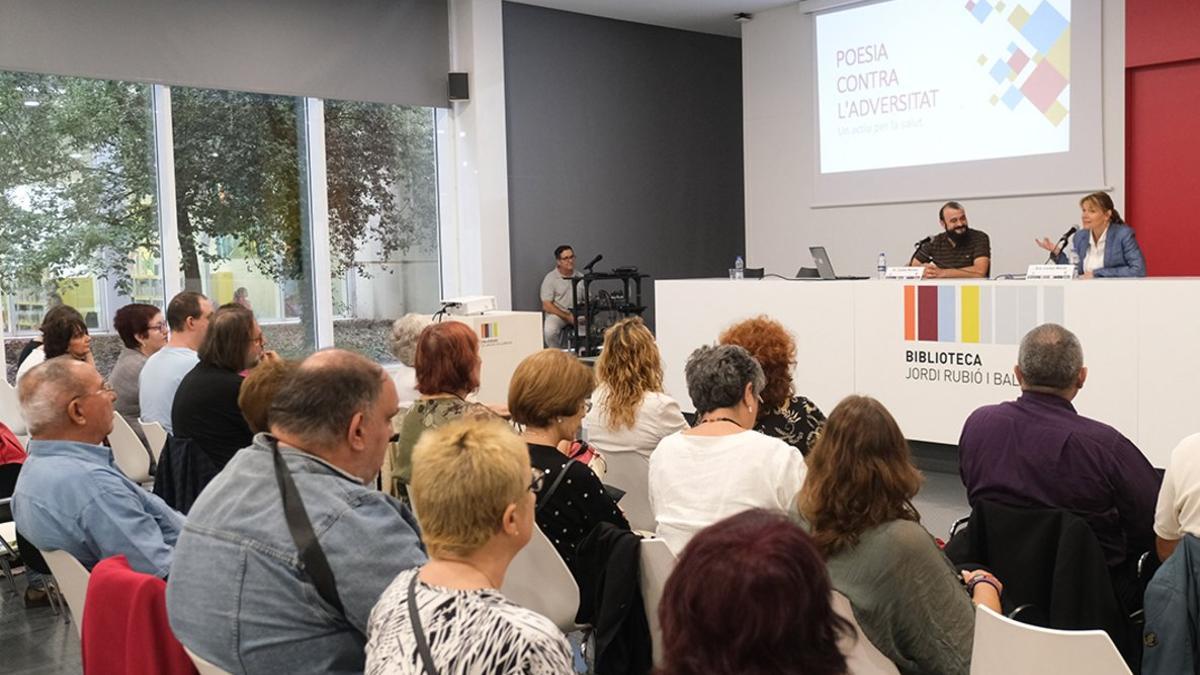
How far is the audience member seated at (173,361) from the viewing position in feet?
15.1

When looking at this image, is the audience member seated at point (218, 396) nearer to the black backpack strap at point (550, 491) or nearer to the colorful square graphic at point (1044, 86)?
the black backpack strap at point (550, 491)

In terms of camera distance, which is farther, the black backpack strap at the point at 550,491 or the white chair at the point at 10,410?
the white chair at the point at 10,410

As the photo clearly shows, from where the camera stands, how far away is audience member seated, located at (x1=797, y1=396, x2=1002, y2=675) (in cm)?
223

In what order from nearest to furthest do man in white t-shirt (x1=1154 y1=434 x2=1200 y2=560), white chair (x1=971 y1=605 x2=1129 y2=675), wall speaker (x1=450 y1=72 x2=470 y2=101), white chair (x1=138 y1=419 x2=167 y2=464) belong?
white chair (x1=971 y1=605 x2=1129 y2=675) → man in white t-shirt (x1=1154 y1=434 x2=1200 y2=560) → white chair (x1=138 y1=419 x2=167 y2=464) → wall speaker (x1=450 y1=72 x2=470 y2=101)

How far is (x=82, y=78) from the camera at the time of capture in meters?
8.10

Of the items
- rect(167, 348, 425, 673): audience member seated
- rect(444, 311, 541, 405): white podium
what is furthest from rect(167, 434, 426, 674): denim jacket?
rect(444, 311, 541, 405): white podium

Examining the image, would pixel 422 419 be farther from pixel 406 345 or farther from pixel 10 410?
pixel 10 410

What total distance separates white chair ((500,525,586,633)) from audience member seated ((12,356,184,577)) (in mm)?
876

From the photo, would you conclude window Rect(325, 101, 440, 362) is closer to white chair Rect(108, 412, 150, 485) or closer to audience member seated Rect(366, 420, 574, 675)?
white chair Rect(108, 412, 150, 485)

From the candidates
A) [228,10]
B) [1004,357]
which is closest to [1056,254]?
[1004,357]

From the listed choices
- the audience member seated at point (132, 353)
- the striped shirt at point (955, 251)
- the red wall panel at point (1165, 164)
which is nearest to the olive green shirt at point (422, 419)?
the audience member seated at point (132, 353)

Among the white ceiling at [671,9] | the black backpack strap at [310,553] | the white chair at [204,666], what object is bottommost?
the white chair at [204,666]

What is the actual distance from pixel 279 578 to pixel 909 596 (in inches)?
48.7

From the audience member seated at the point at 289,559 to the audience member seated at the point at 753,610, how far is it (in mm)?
855
